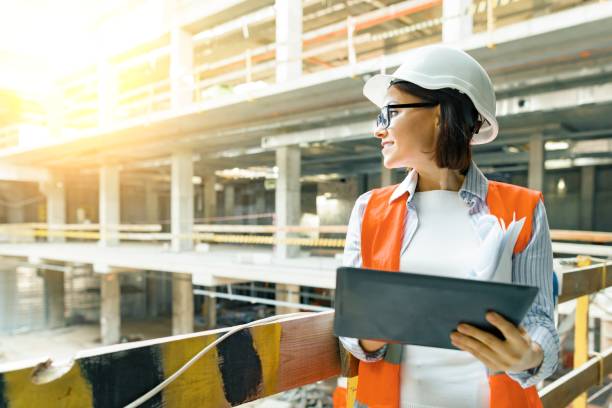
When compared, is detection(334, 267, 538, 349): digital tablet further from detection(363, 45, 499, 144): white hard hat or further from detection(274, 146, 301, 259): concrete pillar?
detection(274, 146, 301, 259): concrete pillar

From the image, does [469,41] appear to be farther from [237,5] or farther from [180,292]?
[180,292]

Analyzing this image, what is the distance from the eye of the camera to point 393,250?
1319mm

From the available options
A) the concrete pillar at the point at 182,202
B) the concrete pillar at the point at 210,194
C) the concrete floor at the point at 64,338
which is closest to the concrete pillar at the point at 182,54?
the concrete pillar at the point at 182,202

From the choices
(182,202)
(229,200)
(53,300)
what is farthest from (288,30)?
(53,300)

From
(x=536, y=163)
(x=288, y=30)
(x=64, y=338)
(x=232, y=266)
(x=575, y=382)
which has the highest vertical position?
(x=288, y=30)

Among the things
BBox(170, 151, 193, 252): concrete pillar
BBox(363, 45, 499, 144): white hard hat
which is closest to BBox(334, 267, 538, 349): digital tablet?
BBox(363, 45, 499, 144): white hard hat

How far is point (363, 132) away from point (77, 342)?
16123 millimetres

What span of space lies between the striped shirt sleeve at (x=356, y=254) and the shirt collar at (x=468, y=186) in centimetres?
11

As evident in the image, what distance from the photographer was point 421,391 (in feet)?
4.42

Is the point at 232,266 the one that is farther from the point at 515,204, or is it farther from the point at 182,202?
the point at 515,204

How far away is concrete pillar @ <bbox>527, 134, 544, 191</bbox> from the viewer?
10734 millimetres

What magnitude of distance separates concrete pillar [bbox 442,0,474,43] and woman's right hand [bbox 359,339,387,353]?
6450mm

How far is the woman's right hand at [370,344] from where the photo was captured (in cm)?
129

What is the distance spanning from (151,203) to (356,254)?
1096 inches
